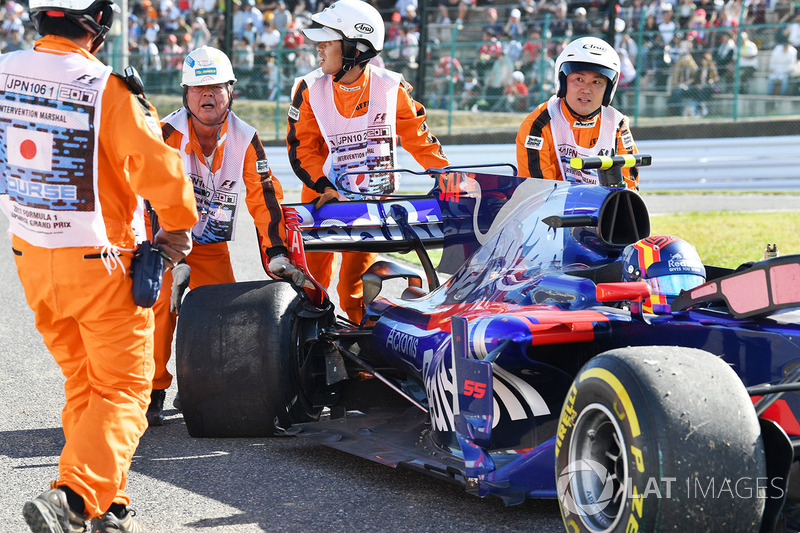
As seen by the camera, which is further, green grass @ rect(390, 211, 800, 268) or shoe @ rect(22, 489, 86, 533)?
green grass @ rect(390, 211, 800, 268)

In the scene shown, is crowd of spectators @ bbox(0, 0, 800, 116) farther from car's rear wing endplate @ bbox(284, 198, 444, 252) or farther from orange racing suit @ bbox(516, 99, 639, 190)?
car's rear wing endplate @ bbox(284, 198, 444, 252)

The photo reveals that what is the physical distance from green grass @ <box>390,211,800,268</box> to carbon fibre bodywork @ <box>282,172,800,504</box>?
4.82m

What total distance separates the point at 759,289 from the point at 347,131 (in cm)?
380

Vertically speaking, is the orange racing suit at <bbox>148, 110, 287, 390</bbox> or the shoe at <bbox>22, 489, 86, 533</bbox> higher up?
the orange racing suit at <bbox>148, 110, 287, 390</bbox>

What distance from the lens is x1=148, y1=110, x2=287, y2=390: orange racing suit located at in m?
5.71

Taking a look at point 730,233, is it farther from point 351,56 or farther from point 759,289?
point 759,289

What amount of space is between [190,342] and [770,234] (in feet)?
25.9

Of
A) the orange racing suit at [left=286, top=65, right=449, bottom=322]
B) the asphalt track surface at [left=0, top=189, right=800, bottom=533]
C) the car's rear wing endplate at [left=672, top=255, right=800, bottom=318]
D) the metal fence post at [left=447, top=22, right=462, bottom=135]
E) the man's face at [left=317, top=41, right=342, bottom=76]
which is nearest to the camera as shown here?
the car's rear wing endplate at [left=672, top=255, right=800, bottom=318]

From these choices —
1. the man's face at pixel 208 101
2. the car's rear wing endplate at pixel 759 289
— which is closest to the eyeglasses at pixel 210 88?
the man's face at pixel 208 101

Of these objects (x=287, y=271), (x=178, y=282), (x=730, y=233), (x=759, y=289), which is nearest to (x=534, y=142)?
(x=287, y=271)

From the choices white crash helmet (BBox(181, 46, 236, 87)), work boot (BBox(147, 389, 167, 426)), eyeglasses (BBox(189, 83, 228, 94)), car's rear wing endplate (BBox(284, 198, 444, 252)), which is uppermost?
white crash helmet (BBox(181, 46, 236, 87))

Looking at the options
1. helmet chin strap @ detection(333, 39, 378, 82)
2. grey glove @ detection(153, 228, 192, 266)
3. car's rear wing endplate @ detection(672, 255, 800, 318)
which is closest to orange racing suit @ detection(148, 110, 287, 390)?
helmet chin strap @ detection(333, 39, 378, 82)

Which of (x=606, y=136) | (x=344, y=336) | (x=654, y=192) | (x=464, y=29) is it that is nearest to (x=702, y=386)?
(x=344, y=336)

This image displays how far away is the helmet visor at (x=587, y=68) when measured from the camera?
A: 5953mm
